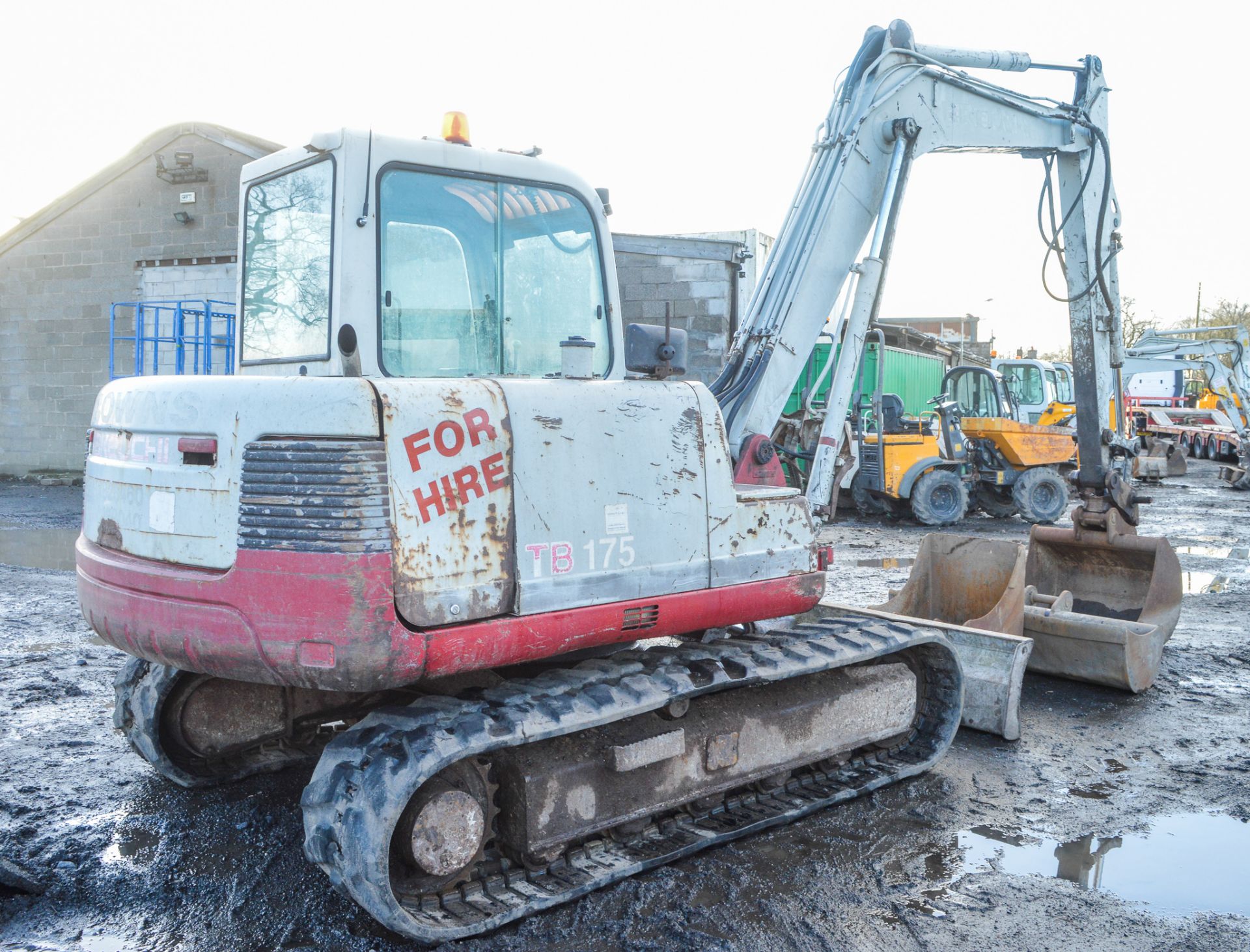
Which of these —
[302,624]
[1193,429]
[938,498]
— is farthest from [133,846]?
[1193,429]

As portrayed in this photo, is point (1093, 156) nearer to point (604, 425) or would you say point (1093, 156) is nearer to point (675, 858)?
point (604, 425)

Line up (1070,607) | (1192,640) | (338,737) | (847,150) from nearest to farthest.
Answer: (338,737) → (847,150) → (1070,607) → (1192,640)

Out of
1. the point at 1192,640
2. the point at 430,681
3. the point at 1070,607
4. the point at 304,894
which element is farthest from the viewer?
the point at 1192,640

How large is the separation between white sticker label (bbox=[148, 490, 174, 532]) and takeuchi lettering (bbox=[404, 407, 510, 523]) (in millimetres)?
852

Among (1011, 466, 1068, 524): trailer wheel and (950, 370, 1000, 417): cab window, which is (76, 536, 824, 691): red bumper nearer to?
(1011, 466, 1068, 524): trailer wheel

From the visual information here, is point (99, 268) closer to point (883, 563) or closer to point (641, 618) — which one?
point (883, 563)

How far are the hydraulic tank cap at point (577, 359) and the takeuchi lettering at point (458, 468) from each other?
49cm

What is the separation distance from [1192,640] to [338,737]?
641 cm

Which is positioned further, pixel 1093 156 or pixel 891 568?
pixel 891 568

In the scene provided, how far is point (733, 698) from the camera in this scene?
403cm

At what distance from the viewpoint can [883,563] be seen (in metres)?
10.7

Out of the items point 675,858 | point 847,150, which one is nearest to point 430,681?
point 675,858

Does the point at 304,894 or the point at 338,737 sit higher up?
the point at 338,737

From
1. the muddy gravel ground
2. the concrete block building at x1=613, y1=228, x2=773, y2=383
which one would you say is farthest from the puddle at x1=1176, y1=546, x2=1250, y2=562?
the muddy gravel ground
